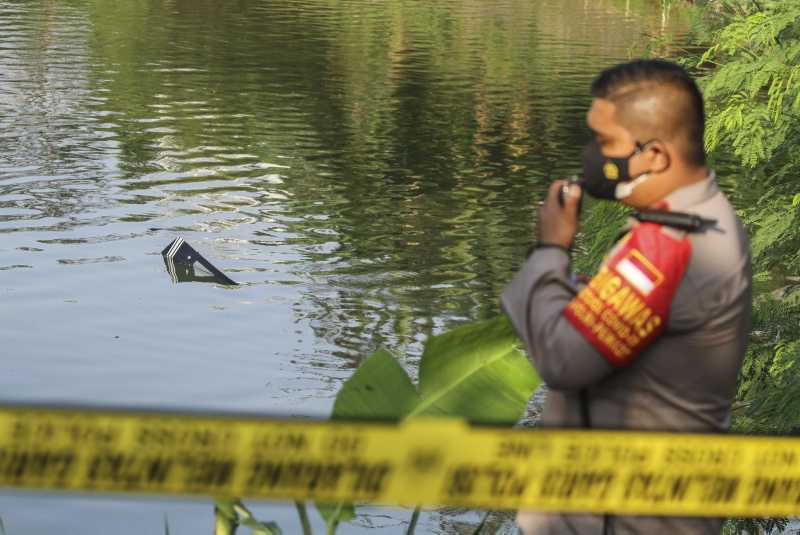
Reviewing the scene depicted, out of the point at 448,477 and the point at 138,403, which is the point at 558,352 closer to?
the point at 448,477

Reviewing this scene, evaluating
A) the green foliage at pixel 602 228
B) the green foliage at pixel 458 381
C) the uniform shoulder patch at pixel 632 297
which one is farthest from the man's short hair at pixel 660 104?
the green foliage at pixel 602 228

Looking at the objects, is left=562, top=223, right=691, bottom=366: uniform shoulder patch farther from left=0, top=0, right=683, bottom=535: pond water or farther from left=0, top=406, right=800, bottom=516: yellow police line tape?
left=0, top=0, right=683, bottom=535: pond water

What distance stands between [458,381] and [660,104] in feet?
6.26

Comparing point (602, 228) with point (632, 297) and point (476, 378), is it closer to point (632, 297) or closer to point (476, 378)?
point (476, 378)

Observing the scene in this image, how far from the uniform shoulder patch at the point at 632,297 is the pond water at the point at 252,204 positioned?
7.43 m

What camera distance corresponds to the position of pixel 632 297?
3.38 metres

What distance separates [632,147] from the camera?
3.59 meters

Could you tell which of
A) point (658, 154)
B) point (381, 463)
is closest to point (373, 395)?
point (381, 463)

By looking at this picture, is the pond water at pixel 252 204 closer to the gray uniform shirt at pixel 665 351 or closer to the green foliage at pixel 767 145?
the green foliage at pixel 767 145

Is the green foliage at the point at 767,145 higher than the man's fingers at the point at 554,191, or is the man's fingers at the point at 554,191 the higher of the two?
Answer: the man's fingers at the point at 554,191

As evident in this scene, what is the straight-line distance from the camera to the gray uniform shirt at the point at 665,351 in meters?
3.44

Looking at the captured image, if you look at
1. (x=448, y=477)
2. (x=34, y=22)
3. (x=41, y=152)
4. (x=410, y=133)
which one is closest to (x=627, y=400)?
(x=448, y=477)

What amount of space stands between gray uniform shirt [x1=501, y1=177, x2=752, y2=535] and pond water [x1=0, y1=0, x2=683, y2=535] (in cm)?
723

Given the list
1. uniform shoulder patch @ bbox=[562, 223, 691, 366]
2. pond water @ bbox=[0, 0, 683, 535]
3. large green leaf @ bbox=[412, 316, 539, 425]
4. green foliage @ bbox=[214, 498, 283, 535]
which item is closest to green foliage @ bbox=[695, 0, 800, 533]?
pond water @ bbox=[0, 0, 683, 535]
